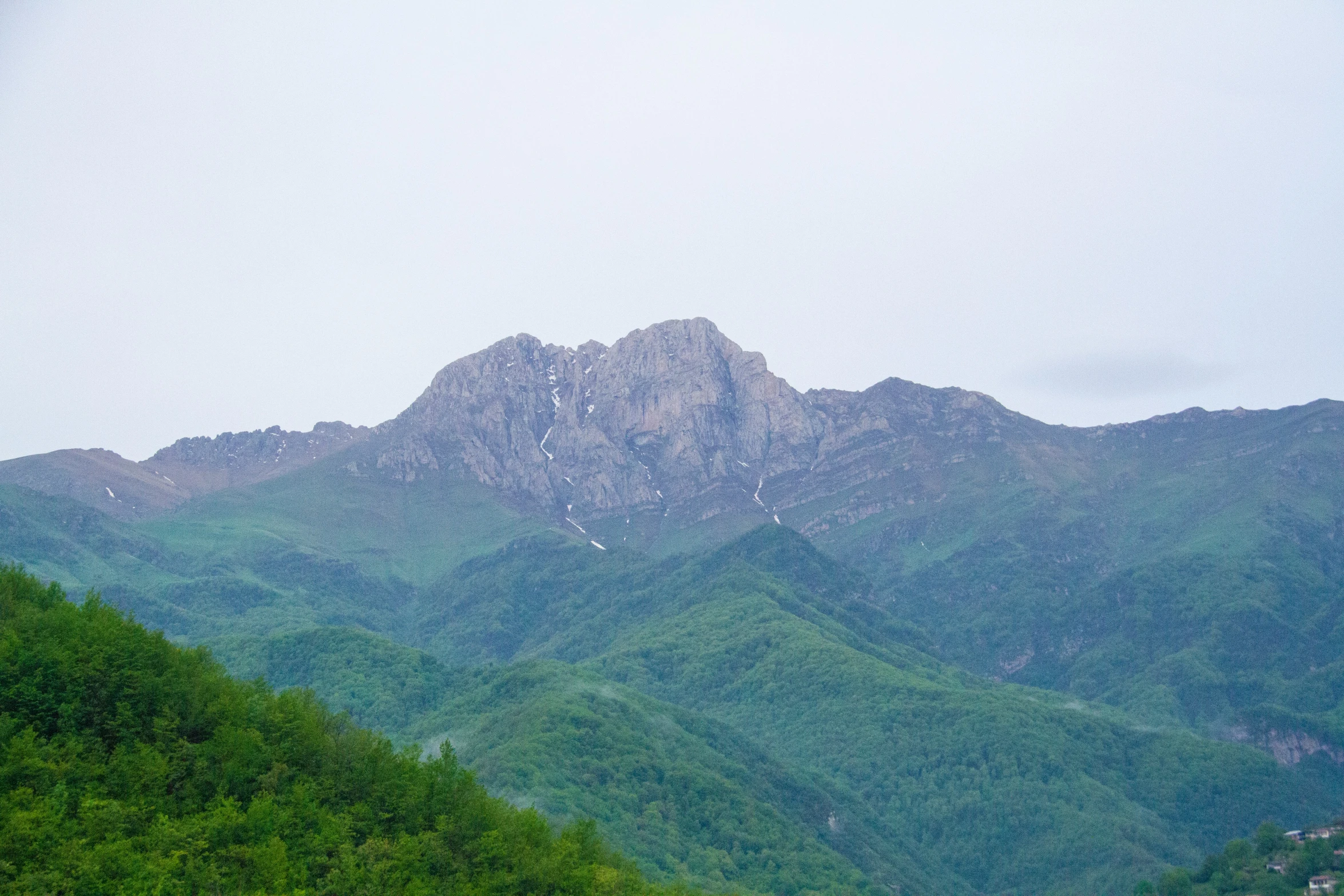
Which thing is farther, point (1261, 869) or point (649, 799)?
point (649, 799)

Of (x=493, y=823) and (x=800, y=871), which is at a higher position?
(x=493, y=823)

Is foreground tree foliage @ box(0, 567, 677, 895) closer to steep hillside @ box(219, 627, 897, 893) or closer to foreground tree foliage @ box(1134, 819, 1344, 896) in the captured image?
steep hillside @ box(219, 627, 897, 893)

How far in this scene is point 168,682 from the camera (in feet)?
289

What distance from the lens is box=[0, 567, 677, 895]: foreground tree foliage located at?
235 feet

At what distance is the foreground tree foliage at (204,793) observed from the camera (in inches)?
2815

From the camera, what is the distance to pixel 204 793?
83375 millimetres

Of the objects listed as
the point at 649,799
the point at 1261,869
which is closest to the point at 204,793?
the point at 649,799

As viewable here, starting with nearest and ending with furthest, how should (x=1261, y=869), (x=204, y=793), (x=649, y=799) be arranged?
(x=204, y=793) < (x=1261, y=869) < (x=649, y=799)

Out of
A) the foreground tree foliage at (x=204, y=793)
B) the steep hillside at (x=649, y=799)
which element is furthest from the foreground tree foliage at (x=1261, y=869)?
the foreground tree foliage at (x=204, y=793)

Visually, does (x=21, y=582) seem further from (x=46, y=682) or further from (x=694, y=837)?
(x=694, y=837)

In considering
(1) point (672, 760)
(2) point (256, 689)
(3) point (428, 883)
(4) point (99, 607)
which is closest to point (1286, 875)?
(1) point (672, 760)

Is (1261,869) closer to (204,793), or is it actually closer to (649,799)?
(649,799)

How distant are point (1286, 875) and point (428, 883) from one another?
103896 mm

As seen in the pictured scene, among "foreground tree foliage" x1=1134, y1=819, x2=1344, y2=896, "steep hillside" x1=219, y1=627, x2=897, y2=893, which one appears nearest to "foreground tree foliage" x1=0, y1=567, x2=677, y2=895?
"steep hillside" x1=219, y1=627, x2=897, y2=893
